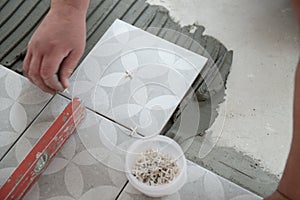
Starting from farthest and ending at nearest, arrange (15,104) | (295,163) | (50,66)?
(15,104)
(50,66)
(295,163)

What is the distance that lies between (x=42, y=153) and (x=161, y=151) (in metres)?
0.24

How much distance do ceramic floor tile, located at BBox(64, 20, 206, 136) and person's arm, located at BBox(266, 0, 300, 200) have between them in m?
0.30

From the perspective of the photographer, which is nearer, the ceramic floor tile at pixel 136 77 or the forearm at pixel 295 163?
the forearm at pixel 295 163

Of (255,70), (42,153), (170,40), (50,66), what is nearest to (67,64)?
(50,66)

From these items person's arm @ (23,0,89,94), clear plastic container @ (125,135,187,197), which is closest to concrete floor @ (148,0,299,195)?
clear plastic container @ (125,135,187,197)

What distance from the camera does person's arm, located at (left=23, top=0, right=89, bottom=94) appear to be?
0.87m

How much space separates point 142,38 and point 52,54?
1.00 feet

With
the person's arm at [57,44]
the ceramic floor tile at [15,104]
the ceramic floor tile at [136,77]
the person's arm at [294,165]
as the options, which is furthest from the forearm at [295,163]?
the ceramic floor tile at [15,104]

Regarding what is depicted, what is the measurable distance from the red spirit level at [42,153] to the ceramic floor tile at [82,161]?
0.02 metres

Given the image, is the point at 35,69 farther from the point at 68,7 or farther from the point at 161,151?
the point at 161,151

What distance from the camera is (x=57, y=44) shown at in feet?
2.85

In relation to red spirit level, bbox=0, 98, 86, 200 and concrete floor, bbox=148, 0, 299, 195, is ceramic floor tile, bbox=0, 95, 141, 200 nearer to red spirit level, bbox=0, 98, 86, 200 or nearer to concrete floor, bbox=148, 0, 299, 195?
red spirit level, bbox=0, 98, 86, 200

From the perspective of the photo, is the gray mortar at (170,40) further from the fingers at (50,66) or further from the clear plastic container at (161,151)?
the fingers at (50,66)

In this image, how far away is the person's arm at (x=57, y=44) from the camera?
867 mm
